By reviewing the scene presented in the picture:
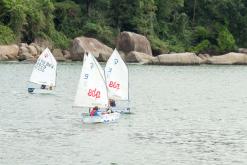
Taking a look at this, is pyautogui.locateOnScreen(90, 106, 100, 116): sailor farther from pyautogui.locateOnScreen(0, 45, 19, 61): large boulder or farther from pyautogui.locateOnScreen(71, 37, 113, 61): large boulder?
pyautogui.locateOnScreen(71, 37, 113, 61): large boulder

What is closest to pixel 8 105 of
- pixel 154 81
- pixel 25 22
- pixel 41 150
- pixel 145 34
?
pixel 41 150

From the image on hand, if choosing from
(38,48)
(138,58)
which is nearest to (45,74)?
(38,48)

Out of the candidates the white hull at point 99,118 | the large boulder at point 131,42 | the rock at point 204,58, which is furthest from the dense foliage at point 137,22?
the white hull at point 99,118

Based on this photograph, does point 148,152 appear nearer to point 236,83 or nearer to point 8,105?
point 8,105

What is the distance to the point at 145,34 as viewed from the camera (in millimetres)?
123438

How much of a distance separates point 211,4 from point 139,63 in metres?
26.2

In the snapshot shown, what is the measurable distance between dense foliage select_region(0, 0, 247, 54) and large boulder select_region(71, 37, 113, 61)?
525cm

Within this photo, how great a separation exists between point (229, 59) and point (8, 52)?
35.9 meters

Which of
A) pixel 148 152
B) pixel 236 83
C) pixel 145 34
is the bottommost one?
pixel 148 152

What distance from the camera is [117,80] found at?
5522 cm

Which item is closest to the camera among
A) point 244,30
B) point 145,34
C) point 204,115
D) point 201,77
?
point 204,115

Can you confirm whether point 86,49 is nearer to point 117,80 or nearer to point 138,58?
point 138,58

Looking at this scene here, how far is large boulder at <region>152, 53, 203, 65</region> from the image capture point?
115 meters

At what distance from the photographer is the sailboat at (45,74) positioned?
Answer: 69688 millimetres
